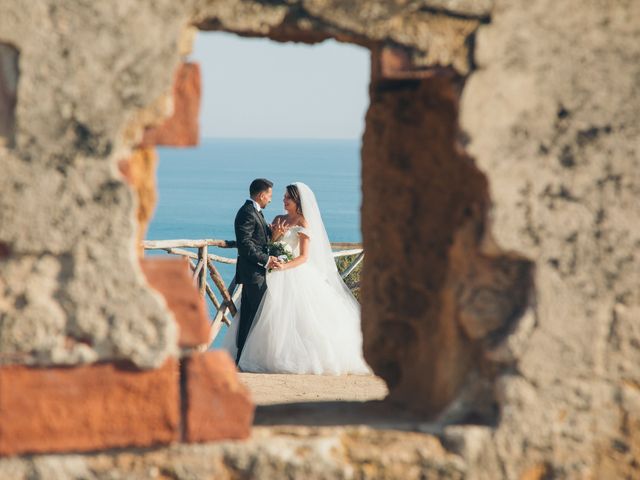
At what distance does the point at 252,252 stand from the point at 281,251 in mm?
309

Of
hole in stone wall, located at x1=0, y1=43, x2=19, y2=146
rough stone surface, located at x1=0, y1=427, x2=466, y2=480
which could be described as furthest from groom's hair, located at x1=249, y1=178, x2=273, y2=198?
hole in stone wall, located at x1=0, y1=43, x2=19, y2=146

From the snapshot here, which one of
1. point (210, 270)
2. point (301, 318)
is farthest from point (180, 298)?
point (210, 270)

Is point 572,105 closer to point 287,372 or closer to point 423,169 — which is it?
point 423,169

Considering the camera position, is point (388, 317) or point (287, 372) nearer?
point (388, 317)

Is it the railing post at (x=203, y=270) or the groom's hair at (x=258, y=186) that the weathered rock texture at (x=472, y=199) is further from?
the railing post at (x=203, y=270)

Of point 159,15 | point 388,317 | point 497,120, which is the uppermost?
point 159,15

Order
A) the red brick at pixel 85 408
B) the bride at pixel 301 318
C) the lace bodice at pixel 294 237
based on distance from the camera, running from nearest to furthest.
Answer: the red brick at pixel 85 408 < the bride at pixel 301 318 < the lace bodice at pixel 294 237

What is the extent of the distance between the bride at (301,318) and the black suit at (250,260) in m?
0.09

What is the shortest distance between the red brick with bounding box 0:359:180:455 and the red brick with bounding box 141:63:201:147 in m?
0.76

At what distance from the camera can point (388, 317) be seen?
4.98 metres

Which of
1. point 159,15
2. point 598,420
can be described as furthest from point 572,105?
point 159,15

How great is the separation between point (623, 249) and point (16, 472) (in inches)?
88.1

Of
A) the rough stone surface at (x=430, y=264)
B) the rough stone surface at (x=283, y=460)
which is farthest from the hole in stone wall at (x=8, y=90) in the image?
the rough stone surface at (x=430, y=264)

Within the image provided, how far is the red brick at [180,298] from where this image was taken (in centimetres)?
401
